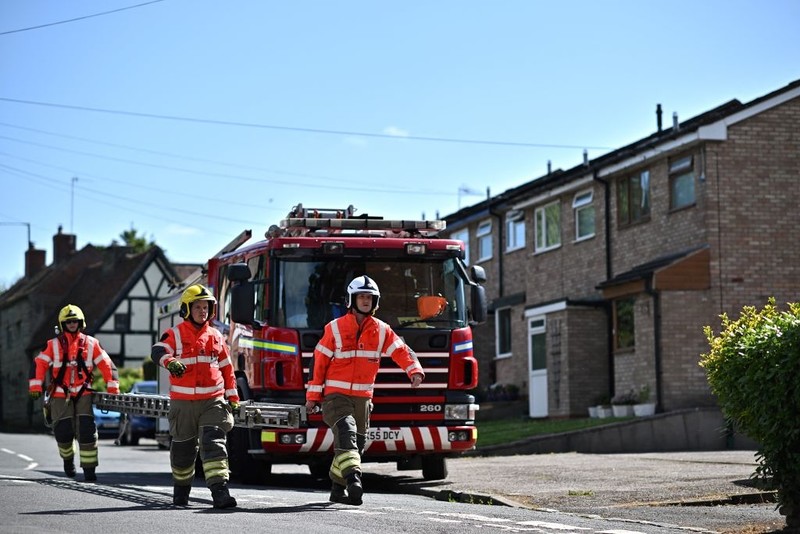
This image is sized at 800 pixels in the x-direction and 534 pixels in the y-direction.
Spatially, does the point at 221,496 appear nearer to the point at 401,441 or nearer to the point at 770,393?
the point at 401,441

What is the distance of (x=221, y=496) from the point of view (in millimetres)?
11914

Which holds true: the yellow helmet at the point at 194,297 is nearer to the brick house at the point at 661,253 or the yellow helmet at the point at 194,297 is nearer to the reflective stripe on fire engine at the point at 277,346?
the reflective stripe on fire engine at the point at 277,346

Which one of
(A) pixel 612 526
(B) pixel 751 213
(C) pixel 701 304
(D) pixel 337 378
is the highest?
(B) pixel 751 213

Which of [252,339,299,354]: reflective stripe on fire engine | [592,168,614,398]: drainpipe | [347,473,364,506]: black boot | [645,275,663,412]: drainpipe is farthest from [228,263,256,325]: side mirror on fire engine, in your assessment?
[592,168,614,398]: drainpipe

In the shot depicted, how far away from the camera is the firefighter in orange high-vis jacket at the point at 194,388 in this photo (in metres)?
12.3

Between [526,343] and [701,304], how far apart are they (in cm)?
832

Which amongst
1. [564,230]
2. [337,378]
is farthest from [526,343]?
[337,378]

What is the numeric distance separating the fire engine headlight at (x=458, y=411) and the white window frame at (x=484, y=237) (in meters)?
23.8

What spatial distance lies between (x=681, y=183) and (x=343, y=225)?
14966mm

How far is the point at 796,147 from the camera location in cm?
2958

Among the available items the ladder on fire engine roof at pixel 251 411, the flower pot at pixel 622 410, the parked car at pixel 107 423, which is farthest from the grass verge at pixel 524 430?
the parked car at pixel 107 423

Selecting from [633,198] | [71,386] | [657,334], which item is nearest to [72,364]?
[71,386]

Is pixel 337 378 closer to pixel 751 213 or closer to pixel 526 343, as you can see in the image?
pixel 751 213

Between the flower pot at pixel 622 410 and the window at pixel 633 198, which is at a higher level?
the window at pixel 633 198
